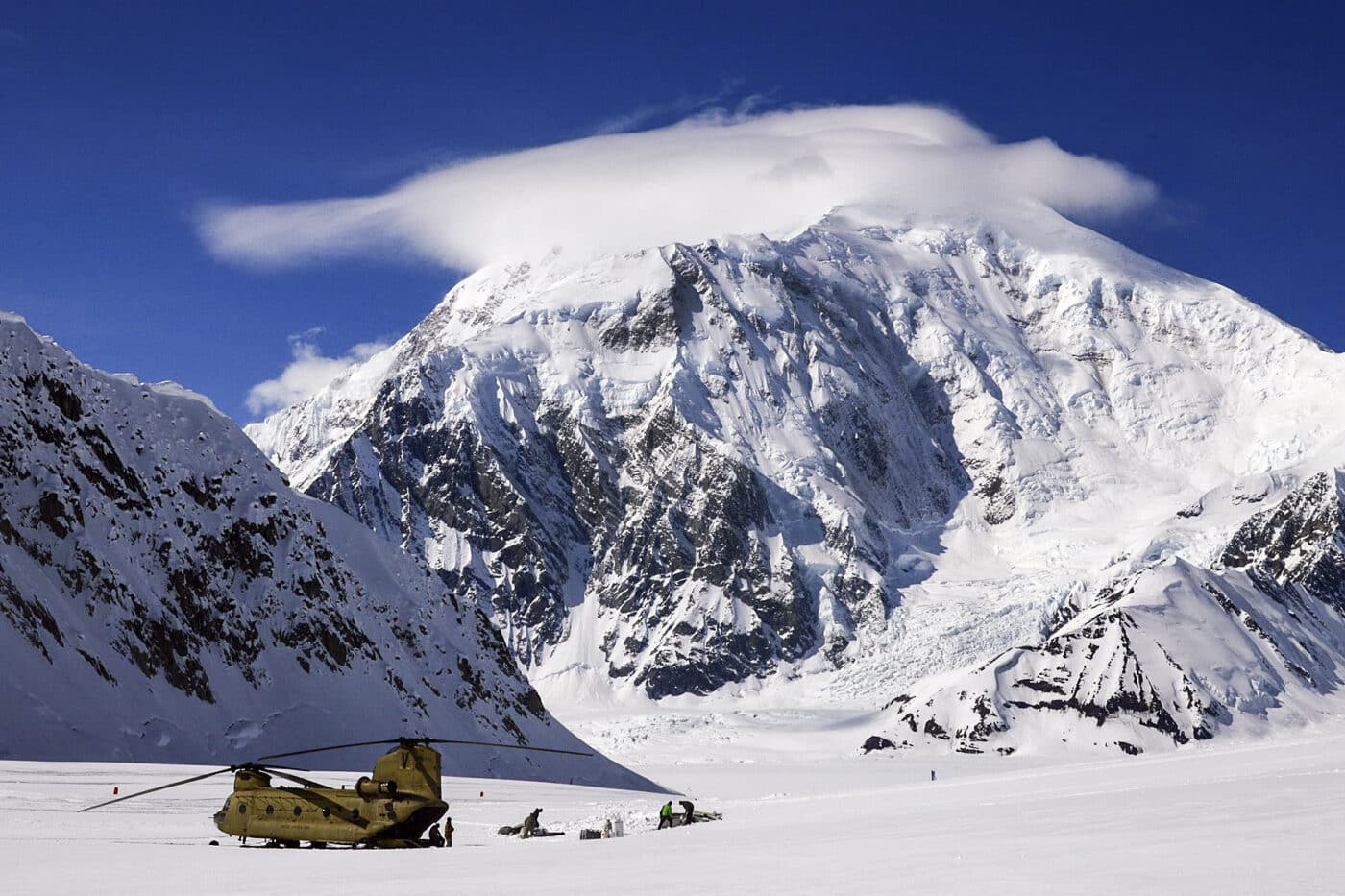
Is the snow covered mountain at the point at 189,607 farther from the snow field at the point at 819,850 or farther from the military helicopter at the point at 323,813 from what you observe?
the military helicopter at the point at 323,813

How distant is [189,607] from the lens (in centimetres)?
11562

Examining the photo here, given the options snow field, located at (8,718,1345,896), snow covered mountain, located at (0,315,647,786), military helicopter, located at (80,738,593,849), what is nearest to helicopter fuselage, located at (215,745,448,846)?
military helicopter, located at (80,738,593,849)

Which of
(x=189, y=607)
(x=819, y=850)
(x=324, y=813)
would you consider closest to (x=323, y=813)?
(x=324, y=813)

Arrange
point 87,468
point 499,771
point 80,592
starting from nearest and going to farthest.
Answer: point 80,592
point 87,468
point 499,771

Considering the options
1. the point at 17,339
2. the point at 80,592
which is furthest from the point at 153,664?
the point at 17,339

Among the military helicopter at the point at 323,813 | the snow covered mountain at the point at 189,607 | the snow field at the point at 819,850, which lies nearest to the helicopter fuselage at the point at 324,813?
the military helicopter at the point at 323,813

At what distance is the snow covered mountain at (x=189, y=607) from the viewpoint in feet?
322

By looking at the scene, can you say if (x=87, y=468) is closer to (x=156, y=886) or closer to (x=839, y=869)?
(x=156, y=886)

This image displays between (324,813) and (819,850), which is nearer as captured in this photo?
(819,850)

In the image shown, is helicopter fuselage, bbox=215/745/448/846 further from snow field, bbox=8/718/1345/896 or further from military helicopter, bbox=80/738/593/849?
snow field, bbox=8/718/1345/896

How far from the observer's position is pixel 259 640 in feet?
393

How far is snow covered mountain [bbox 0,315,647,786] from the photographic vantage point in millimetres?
98062

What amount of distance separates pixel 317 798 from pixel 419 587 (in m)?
101

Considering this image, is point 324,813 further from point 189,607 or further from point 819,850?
point 189,607
